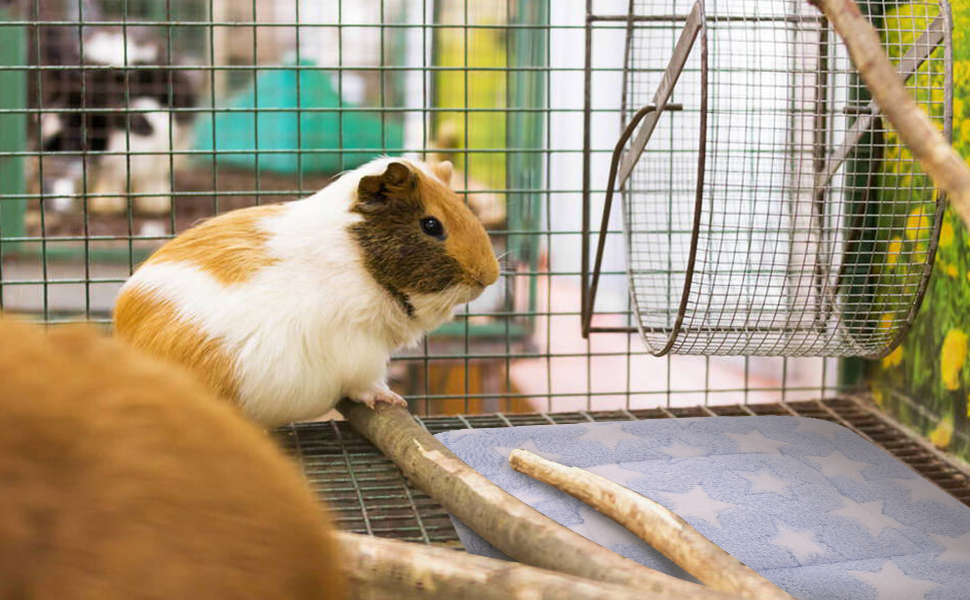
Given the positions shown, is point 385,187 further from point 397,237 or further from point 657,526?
point 657,526

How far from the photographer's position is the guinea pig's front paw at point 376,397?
1.71 meters

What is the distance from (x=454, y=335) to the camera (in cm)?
269

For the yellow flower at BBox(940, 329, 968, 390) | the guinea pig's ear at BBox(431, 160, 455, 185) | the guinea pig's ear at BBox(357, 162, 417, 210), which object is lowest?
the yellow flower at BBox(940, 329, 968, 390)

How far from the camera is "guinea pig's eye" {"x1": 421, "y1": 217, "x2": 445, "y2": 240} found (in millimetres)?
1603

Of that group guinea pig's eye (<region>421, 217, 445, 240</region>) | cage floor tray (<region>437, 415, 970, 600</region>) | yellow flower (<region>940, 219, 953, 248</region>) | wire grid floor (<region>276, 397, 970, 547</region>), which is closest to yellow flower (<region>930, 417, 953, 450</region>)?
wire grid floor (<region>276, 397, 970, 547</region>)

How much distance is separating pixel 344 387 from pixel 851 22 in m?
0.98

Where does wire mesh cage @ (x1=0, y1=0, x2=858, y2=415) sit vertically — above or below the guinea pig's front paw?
above

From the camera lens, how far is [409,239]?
158 cm

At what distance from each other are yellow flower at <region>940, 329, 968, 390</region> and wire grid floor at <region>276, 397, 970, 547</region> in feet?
0.41

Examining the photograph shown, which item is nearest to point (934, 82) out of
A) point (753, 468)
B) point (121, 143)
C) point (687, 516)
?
point (753, 468)

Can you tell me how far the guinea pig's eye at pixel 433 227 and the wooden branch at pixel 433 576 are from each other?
2.49 feet

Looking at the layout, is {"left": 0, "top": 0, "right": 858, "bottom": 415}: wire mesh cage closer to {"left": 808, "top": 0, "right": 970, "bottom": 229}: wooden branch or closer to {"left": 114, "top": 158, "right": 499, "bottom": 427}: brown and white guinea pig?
{"left": 114, "top": 158, "right": 499, "bottom": 427}: brown and white guinea pig

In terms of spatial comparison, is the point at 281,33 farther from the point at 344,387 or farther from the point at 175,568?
the point at 175,568

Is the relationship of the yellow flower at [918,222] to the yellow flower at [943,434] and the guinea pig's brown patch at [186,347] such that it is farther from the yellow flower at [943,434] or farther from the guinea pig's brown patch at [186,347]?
the guinea pig's brown patch at [186,347]
